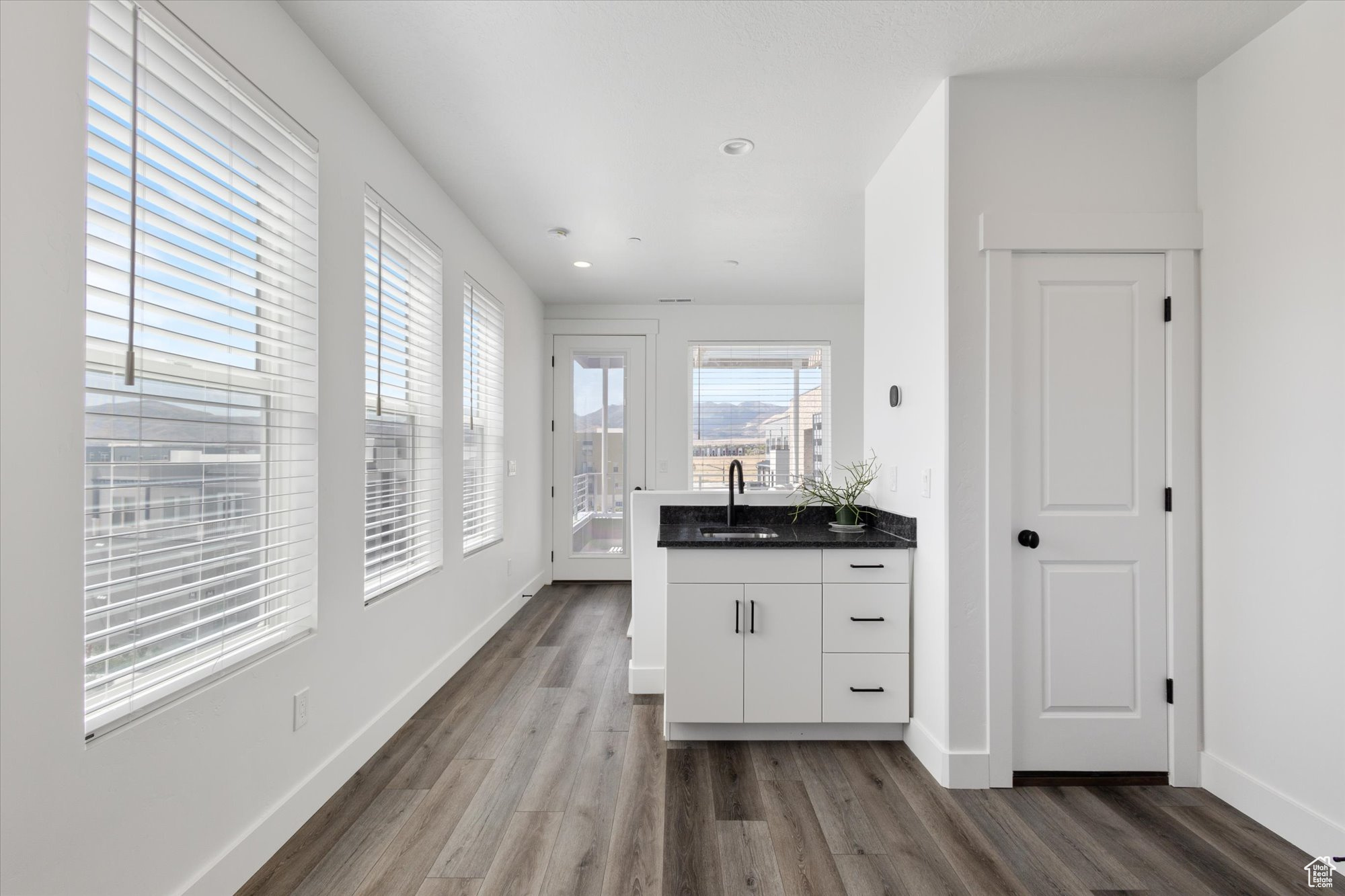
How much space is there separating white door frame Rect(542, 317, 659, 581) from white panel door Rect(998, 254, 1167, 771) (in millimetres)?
3751

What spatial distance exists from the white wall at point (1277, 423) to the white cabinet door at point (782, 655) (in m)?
1.40

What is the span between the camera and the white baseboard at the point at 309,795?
168 centimetres

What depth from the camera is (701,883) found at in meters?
1.79

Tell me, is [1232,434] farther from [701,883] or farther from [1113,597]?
[701,883]

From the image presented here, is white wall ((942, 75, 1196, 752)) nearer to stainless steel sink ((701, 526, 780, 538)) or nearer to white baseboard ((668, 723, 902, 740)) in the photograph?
white baseboard ((668, 723, 902, 740))

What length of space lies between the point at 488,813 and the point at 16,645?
4.64 ft

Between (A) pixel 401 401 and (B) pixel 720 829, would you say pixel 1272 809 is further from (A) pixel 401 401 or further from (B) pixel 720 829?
(A) pixel 401 401

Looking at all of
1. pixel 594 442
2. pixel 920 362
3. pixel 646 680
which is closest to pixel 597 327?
pixel 594 442

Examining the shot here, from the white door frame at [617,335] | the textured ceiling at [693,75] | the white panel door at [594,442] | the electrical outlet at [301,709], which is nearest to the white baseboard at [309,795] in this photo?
the electrical outlet at [301,709]

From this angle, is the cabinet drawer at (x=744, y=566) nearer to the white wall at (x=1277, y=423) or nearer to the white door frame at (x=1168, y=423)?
the white door frame at (x=1168, y=423)

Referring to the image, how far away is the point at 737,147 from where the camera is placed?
283 cm

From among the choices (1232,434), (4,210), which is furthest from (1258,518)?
(4,210)

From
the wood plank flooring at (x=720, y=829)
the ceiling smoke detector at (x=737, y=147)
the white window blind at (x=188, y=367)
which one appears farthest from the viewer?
the ceiling smoke detector at (x=737, y=147)

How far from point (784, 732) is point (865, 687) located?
40cm
